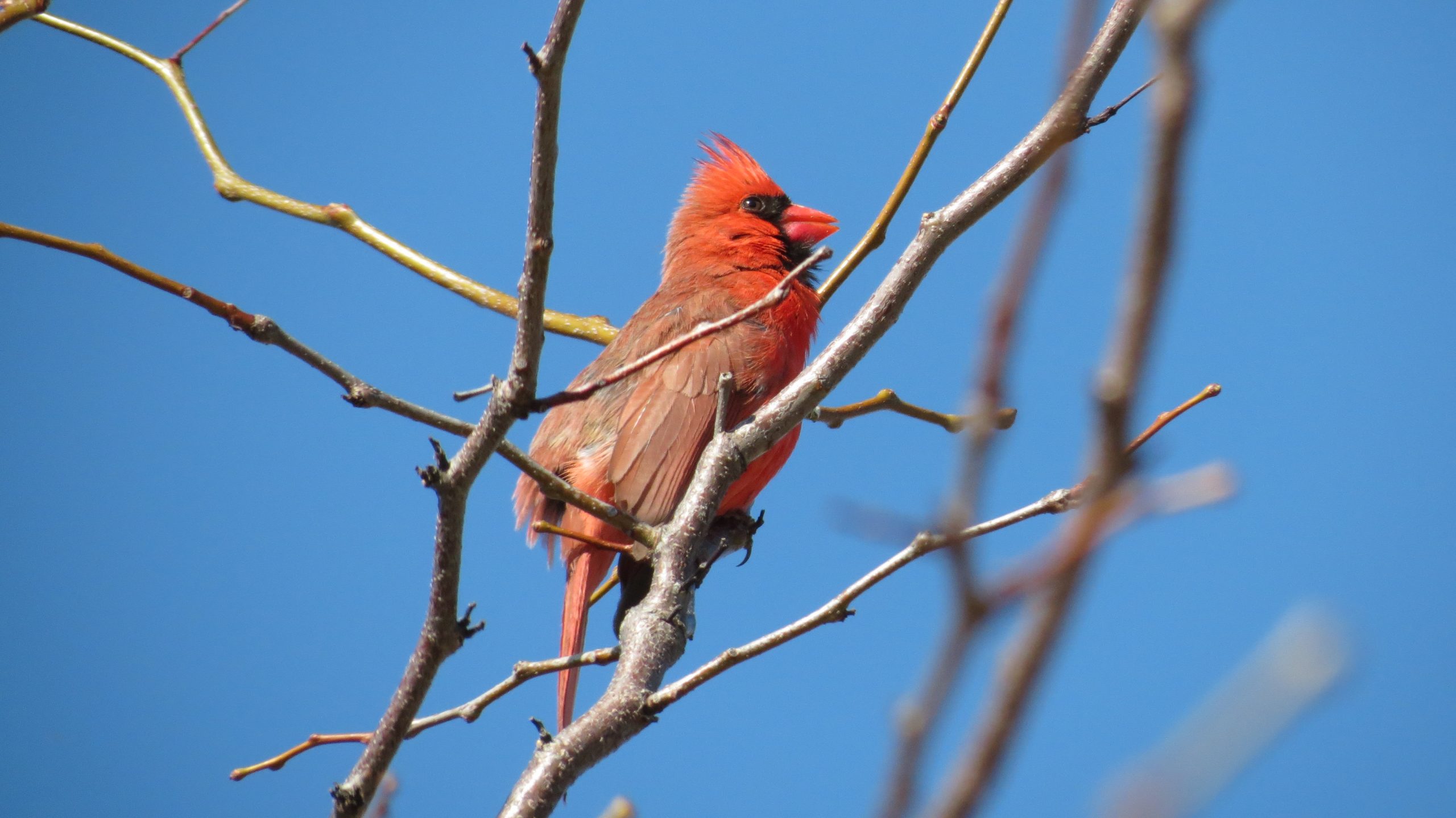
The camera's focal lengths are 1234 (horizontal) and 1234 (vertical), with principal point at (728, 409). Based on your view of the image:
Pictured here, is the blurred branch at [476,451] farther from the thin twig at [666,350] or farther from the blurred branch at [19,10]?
the blurred branch at [19,10]

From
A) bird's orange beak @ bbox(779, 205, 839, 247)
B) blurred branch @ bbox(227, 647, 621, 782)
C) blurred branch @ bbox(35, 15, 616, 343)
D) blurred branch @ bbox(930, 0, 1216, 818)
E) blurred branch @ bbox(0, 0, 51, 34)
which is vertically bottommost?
blurred branch @ bbox(930, 0, 1216, 818)

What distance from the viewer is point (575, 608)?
12.3 ft

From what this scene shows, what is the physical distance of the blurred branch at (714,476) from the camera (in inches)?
77.2

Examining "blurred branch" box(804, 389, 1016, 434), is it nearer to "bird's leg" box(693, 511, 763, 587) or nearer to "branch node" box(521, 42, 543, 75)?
"bird's leg" box(693, 511, 763, 587)

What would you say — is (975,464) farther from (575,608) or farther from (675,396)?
(675,396)

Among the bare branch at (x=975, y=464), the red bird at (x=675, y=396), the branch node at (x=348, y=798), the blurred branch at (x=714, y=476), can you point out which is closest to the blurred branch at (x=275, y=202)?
the red bird at (x=675, y=396)

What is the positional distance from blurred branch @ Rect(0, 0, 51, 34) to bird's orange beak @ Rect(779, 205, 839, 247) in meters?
3.13

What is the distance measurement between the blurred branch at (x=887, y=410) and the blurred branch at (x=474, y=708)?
105 cm

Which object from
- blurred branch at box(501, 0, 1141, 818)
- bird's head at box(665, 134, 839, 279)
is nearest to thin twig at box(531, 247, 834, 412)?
blurred branch at box(501, 0, 1141, 818)

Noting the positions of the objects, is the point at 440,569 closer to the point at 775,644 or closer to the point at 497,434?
the point at 497,434

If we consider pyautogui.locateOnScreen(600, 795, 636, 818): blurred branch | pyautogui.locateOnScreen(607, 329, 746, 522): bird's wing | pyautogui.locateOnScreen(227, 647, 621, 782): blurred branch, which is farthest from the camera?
pyautogui.locateOnScreen(607, 329, 746, 522): bird's wing

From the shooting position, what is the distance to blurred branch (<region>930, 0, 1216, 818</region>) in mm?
539

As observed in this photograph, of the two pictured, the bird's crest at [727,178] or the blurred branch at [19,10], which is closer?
the blurred branch at [19,10]

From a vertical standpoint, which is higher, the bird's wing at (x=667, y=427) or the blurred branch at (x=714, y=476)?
Result: the bird's wing at (x=667, y=427)
